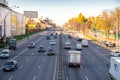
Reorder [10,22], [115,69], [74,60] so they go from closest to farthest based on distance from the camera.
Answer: [115,69] → [74,60] → [10,22]

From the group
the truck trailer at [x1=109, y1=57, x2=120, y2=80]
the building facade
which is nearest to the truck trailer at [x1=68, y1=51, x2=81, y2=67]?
the truck trailer at [x1=109, y1=57, x2=120, y2=80]

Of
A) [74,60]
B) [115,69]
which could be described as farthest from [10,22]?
[115,69]

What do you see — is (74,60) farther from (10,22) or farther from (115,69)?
(10,22)

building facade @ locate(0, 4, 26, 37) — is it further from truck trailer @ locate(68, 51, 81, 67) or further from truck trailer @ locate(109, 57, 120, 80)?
truck trailer @ locate(109, 57, 120, 80)

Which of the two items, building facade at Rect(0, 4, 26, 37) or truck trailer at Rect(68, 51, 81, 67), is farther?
building facade at Rect(0, 4, 26, 37)

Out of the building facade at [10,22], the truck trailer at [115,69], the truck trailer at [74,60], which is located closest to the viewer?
the truck trailer at [115,69]

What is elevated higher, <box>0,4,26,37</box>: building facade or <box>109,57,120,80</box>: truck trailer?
<box>0,4,26,37</box>: building facade

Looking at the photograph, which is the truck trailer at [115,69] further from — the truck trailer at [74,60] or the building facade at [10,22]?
the building facade at [10,22]

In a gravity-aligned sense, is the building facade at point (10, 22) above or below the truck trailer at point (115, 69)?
above

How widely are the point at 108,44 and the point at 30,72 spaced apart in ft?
164

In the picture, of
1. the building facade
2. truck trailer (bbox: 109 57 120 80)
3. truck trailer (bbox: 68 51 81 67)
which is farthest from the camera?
the building facade

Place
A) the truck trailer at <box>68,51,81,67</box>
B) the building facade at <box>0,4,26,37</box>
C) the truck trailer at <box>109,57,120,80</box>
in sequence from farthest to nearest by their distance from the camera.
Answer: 1. the building facade at <box>0,4,26,37</box>
2. the truck trailer at <box>68,51,81,67</box>
3. the truck trailer at <box>109,57,120,80</box>

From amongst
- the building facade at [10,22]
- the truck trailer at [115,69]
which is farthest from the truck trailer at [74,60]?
the building facade at [10,22]

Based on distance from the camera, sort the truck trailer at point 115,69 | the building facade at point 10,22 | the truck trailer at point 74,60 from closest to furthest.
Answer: the truck trailer at point 115,69
the truck trailer at point 74,60
the building facade at point 10,22
